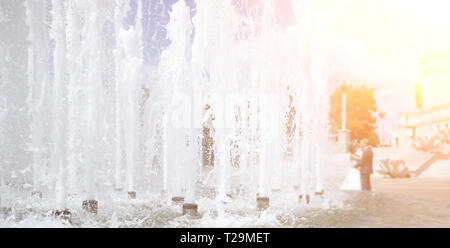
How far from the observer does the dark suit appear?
12906 millimetres

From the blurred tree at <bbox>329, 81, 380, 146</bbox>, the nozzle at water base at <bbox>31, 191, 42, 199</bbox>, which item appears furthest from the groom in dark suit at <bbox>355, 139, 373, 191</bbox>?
the blurred tree at <bbox>329, 81, 380, 146</bbox>

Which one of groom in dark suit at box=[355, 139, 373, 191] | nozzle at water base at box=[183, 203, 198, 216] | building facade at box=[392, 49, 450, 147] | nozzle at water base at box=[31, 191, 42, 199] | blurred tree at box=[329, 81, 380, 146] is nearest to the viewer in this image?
nozzle at water base at box=[183, 203, 198, 216]

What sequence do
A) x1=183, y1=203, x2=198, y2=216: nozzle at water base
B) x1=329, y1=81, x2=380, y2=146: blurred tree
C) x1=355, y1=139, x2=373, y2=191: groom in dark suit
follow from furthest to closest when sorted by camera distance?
x1=329, y1=81, x2=380, y2=146: blurred tree → x1=355, y1=139, x2=373, y2=191: groom in dark suit → x1=183, y1=203, x2=198, y2=216: nozzle at water base

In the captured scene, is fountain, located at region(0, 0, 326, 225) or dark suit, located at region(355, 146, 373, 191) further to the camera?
dark suit, located at region(355, 146, 373, 191)

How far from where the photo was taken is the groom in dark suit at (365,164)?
12875 millimetres

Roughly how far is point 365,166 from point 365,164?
0.07 m

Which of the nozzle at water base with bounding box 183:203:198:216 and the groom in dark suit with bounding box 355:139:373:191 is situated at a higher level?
the groom in dark suit with bounding box 355:139:373:191

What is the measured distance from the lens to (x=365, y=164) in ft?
43.4

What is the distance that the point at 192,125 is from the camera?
888 centimetres

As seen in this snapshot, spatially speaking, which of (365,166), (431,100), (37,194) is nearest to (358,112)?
(431,100)

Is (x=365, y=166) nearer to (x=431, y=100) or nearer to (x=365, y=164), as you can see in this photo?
(x=365, y=164)

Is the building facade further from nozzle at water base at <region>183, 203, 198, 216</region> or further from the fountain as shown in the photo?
nozzle at water base at <region>183, 203, 198, 216</region>
